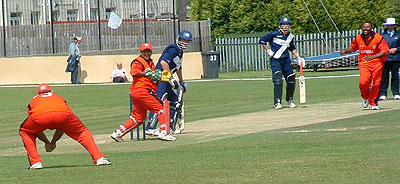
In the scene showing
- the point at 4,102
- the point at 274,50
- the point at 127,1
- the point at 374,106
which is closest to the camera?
the point at 374,106

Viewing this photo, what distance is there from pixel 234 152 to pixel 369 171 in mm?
2794

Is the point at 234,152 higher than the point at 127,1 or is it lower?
lower

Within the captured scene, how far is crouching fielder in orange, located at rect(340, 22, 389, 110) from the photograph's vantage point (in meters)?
18.2

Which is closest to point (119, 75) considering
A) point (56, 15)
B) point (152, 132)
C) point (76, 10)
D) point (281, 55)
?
point (56, 15)

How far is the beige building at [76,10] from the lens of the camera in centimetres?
4044

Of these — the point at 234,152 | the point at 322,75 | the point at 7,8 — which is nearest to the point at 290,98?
the point at 234,152

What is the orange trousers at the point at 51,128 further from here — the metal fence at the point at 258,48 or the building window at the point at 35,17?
the building window at the point at 35,17

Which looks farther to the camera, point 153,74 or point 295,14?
point 295,14

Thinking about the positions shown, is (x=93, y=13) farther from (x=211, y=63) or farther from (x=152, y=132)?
(x=152, y=132)

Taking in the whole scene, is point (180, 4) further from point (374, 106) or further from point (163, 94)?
point (163, 94)

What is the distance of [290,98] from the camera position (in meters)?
20.5

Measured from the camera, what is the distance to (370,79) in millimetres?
18359

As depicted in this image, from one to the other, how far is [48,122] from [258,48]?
1155 inches

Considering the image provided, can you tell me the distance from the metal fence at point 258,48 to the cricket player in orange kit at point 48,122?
93.6 ft
